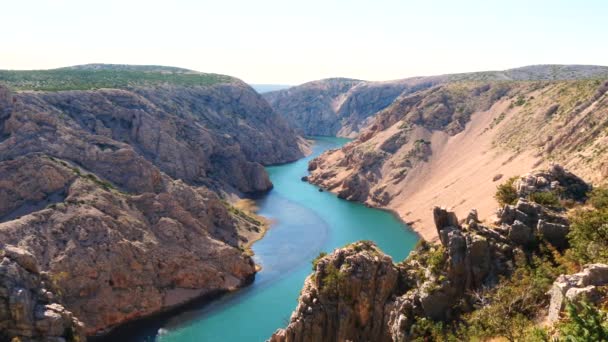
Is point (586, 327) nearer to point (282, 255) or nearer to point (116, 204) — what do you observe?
point (116, 204)

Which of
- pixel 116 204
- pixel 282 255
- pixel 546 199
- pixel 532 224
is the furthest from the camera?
pixel 282 255

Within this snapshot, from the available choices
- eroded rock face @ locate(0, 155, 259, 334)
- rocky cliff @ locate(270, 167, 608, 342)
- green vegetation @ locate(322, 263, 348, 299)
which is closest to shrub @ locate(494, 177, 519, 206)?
rocky cliff @ locate(270, 167, 608, 342)

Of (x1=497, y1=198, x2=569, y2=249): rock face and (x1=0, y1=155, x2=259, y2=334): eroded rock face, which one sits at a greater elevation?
(x1=497, y1=198, x2=569, y2=249): rock face

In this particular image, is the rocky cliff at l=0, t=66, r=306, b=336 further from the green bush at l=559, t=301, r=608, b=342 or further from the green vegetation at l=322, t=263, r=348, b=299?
the green bush at l=559, t=301, r=608, b=342

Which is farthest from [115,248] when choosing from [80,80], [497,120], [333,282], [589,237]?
[80,80]

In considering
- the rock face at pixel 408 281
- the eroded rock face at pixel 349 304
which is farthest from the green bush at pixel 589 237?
the eroded rock face at pixel 349 304

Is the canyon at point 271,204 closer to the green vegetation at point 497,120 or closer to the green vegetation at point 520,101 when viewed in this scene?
the green vegetation at point 520,101
